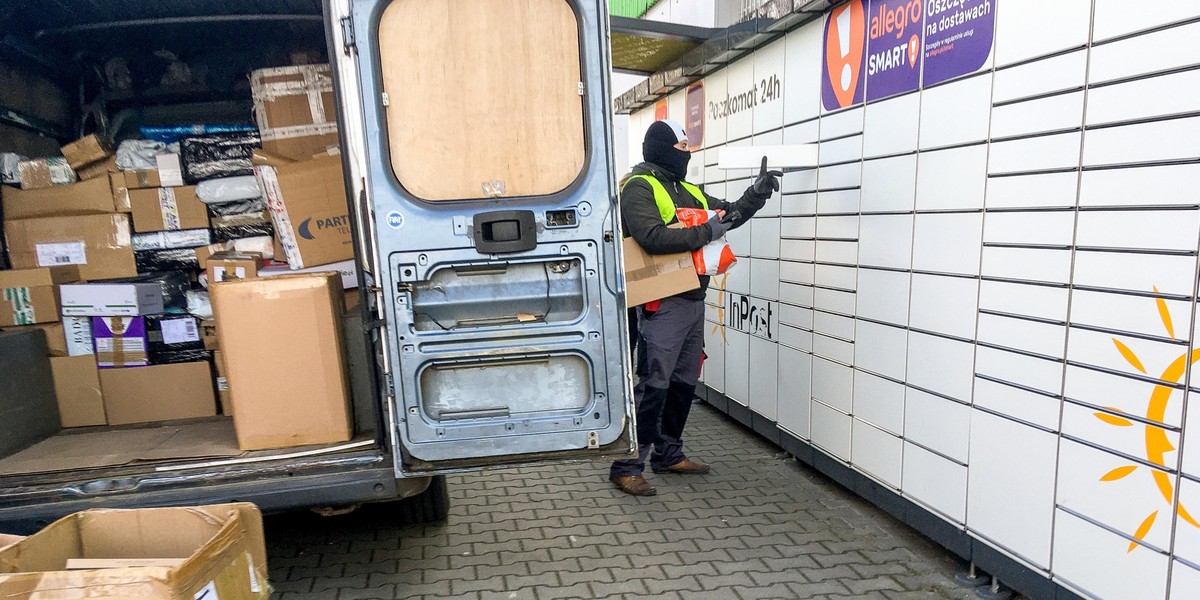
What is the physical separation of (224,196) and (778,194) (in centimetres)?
308

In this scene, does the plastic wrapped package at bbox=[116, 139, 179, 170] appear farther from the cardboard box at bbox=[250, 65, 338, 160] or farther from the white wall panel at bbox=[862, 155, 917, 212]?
the white wall panel at bbox=[862, 155, 917, 212]

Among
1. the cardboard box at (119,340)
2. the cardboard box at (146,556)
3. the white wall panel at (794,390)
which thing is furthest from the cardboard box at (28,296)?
the white wall panel at (794,390)

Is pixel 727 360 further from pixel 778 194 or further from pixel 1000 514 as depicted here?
pixel 1000 514

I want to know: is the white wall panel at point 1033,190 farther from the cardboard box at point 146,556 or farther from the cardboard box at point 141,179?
the cardboard box at point 141,179

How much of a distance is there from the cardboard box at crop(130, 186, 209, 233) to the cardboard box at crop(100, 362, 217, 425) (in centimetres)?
70

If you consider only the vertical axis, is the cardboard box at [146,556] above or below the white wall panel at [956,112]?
below

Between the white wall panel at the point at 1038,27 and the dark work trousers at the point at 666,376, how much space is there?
1869 millimetres

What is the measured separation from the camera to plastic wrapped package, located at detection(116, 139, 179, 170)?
3.48 meters

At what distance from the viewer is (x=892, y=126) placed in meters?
3.30

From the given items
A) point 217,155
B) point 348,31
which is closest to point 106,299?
point 217,155

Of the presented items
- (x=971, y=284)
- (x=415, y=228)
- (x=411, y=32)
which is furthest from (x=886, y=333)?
(x=411, y=32)

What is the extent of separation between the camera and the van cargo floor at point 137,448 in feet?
9.37

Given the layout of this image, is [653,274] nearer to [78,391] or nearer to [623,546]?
[623,546]

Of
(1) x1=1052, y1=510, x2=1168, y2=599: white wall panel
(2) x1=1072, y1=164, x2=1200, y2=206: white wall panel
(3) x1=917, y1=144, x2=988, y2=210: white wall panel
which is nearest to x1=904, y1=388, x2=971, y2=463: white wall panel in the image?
(1) x1=1052, y1=510, x2=1168, y2=599: white wall panel
